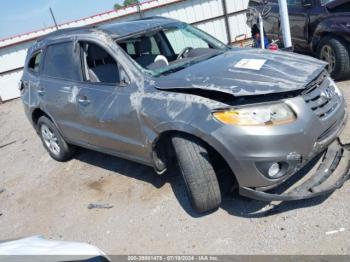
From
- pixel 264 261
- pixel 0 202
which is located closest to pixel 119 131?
pixel 264 261

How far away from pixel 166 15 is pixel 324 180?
36.2ft

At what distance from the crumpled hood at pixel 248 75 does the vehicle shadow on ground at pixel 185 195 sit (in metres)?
1.01

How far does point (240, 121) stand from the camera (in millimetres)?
3025

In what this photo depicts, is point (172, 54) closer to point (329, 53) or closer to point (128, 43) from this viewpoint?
point (128, 43)

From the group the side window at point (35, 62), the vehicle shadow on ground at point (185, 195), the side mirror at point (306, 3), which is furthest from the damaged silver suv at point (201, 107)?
the side mirror at point (306, 3)

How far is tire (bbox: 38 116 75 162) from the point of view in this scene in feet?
17.7

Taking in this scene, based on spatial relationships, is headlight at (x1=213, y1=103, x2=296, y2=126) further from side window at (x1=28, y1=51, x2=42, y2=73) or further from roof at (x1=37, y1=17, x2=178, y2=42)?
side window at (x1=28, y1=51, x2=42, y2=73)

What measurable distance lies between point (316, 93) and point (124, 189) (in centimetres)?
238

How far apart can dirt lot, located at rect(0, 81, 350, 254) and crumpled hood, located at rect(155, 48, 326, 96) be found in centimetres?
109

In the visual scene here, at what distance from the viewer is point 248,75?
3.31m

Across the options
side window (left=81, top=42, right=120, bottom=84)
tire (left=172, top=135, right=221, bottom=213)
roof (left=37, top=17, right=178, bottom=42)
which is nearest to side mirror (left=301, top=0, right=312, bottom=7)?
roof (left=37, top=17, right=178, bottom=42)

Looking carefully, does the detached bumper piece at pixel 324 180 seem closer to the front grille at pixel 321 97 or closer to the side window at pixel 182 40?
the front grille at pixel 321 97

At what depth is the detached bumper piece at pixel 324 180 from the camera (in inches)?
122

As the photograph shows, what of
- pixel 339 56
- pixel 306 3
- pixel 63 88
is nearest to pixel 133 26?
pixel 63 88
